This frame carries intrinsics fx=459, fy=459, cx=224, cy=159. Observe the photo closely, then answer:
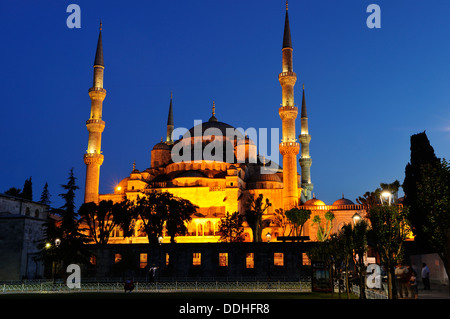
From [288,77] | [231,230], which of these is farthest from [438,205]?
[288,77]

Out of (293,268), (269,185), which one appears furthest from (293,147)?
(293,268)

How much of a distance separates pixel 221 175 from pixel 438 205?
127 ft

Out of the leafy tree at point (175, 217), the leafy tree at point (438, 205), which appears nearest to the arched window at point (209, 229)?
the leafy tree at point (175, 217)

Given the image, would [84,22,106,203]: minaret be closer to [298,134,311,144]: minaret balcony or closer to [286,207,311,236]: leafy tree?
[286,207,311,236]: leafy tree

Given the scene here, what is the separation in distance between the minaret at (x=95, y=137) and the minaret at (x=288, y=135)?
65.5 feet

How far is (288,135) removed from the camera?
4825 cm

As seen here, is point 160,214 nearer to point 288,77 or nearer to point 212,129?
→ point 288,77

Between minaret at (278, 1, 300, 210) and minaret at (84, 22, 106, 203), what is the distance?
20.0m

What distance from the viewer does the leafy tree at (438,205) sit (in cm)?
1413

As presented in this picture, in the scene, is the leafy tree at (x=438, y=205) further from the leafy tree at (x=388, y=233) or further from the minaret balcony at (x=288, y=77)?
the minaret balcony at (x=288, y=77)

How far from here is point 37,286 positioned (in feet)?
79.6
